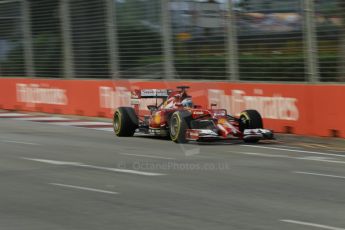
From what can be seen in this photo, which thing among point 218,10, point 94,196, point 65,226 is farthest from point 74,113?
point 65,226

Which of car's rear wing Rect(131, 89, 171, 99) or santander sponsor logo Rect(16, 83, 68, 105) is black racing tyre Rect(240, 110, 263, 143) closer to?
car's rear wing Rect(131, 89, 171, 99)

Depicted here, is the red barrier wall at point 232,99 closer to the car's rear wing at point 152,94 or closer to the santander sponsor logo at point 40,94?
the santander sponsor logo at point 40,94

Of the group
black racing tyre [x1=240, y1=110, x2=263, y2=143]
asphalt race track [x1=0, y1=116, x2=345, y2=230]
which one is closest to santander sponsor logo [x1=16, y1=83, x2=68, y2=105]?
asphalt race track [x1=0, y1=116, x2=345, y2=230]

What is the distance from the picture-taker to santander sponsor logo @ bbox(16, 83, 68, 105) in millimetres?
22891

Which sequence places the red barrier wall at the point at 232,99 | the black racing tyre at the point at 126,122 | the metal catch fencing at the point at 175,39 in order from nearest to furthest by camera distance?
the red barrier wall at the point at 232,99
the metal catch fencing at the point at 175,39
the black racing tyre at the point at 126,122

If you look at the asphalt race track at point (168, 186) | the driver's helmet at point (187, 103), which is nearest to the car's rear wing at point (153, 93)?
the driver's helmet at point (187, 103)

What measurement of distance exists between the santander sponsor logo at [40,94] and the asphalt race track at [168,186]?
7.99 metres

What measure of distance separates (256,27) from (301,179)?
7.61m

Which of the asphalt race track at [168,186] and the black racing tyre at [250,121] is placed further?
the black racing tyre at [250,121]

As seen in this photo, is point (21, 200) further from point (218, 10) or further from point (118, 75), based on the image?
point (118, 75)

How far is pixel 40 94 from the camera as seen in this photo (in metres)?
23.7

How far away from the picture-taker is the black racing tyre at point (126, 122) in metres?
15.9

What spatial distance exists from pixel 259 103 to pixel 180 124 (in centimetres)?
304

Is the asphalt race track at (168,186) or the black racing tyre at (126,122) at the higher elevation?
the black racing tyre at (126,122)
